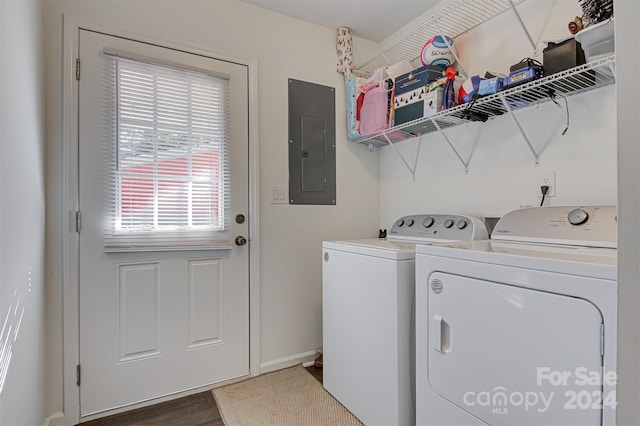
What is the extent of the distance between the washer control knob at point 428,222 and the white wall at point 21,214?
1.83 m

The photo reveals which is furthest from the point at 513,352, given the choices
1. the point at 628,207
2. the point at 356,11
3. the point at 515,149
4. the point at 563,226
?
the point at 356,11

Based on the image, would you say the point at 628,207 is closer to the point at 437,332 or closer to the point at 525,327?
the point at 525,327

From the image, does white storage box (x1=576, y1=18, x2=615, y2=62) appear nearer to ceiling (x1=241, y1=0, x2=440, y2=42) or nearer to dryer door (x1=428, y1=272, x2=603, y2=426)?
dryer door (x1=428, y1=272, x2=603, y2=426)

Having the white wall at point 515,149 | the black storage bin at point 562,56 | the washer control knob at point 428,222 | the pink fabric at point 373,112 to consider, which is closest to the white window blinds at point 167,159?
the pink fabric at point 373,112

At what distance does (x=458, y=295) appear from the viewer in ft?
3.85

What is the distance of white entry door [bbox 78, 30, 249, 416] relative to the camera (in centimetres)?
171

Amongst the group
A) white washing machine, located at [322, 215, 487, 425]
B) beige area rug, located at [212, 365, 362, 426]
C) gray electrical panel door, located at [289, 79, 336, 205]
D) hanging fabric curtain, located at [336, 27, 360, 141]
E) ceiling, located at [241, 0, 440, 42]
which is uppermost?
ceiling, located at [241, 0, 440, 42]

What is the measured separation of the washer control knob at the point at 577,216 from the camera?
128 centimetres

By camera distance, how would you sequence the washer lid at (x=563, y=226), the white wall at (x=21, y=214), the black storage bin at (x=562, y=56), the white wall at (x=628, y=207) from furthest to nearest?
the black storage bin at (x=562, y=56) < the washer lid at (x=563, y=226) < the white wall at (x=21, y=214) < the white wall at (x=628, y=207)

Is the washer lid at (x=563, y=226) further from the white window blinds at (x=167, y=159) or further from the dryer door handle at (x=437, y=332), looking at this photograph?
the white window blinds at (x=167, y=159)

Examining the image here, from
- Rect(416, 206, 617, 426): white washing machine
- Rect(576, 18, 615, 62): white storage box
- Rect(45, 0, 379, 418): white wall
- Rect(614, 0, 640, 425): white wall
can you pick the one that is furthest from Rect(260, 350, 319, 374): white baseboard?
Rect(576, 18, 615, 62): white storage box

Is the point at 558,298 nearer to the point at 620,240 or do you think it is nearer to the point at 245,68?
the point at 620,240

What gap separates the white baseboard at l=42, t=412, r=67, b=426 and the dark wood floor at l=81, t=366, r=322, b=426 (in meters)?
0.09

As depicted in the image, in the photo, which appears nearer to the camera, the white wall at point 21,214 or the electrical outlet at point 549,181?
the white wall at point 21,214
